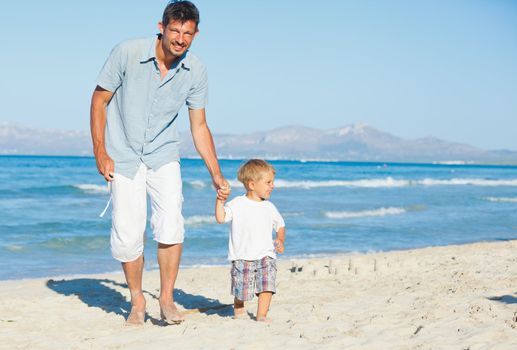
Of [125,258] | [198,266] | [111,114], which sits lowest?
[198,266]

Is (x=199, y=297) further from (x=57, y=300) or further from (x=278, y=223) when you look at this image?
(x=278, y=223)

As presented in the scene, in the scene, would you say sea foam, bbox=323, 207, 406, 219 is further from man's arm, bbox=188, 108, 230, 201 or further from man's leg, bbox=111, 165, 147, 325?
man's leg, bbox=111, 165, 147, 325

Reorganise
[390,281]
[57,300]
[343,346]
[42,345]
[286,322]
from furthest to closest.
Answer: [390,281], [57,300], [286,322], [42,345], [343,346]

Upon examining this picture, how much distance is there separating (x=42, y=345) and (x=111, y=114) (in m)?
1.66

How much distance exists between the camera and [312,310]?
18.8ft

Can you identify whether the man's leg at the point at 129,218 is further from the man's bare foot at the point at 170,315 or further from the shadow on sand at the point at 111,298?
the shadow on sand at the point at 111,298

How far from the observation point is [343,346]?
4430 millimetres

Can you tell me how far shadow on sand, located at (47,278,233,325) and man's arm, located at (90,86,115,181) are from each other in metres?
1.32

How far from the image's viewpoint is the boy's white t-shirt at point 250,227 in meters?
5.27

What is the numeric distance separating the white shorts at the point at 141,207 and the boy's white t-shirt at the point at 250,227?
1.38ft

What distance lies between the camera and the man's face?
4730mm

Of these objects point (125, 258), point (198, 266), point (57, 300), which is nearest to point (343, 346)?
point (125, 258)

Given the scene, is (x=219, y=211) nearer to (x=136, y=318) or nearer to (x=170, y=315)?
(x=170, y=315)

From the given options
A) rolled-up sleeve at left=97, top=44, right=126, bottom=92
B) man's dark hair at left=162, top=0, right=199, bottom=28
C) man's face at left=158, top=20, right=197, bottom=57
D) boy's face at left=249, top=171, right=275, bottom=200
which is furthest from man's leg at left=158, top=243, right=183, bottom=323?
man's dark hair at left=162, top=0, right=199, bottom=28
